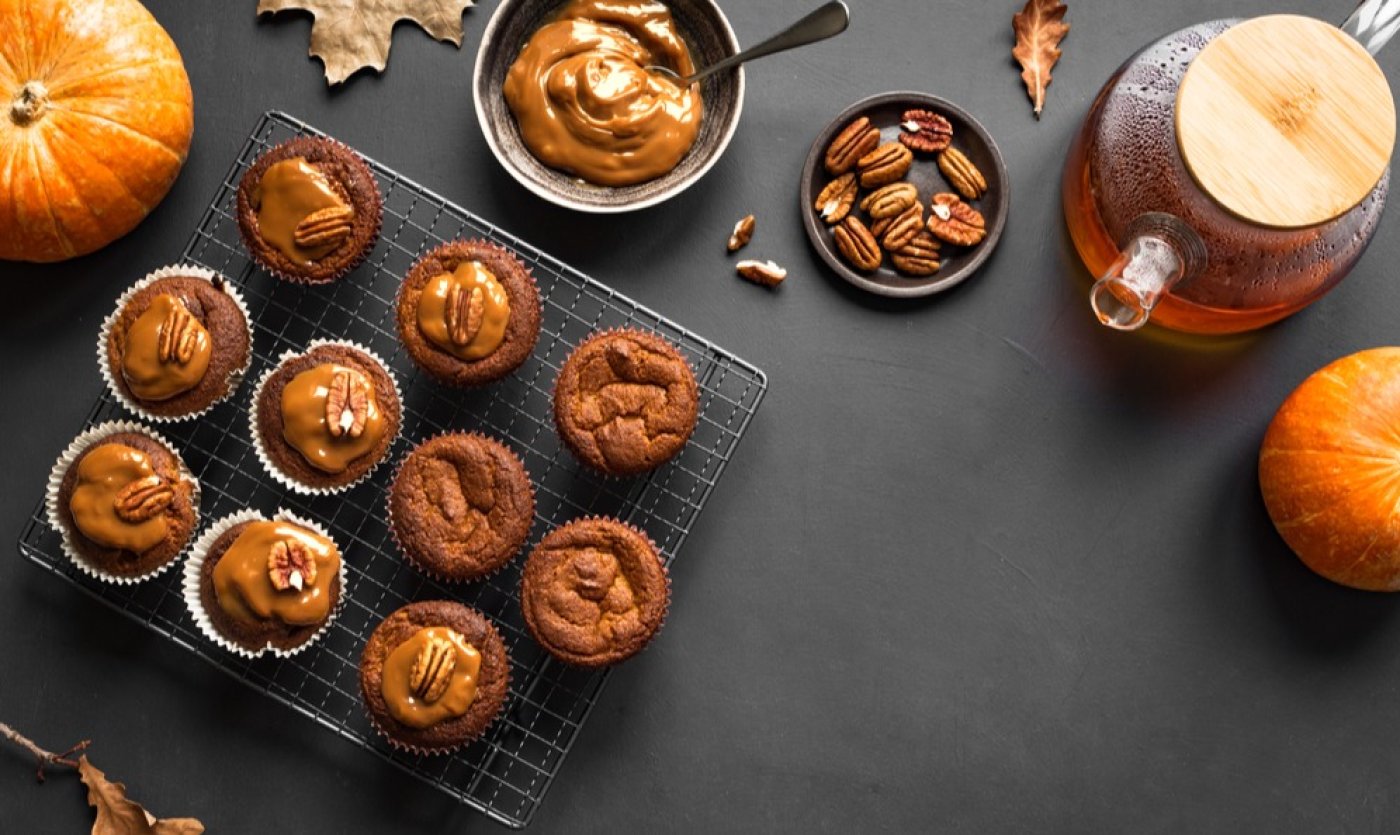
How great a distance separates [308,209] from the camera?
3.77 metres

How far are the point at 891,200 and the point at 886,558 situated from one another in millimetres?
1149

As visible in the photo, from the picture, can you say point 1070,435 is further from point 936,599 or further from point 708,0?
point 708,0

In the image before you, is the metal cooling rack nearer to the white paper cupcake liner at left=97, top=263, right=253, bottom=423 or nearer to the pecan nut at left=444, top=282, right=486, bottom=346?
the white paper cupcake liner at left=97, top=263, right=253, bottom=423

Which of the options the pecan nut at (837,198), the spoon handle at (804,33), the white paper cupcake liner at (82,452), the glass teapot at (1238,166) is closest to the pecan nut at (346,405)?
the white paper cupcake liner at (82,452)

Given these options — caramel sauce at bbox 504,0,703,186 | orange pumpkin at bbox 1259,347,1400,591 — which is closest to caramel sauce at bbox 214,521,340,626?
caramel sauce at bbox 504,0,703,186

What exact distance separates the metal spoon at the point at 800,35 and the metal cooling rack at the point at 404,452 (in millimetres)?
772

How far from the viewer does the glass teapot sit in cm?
328

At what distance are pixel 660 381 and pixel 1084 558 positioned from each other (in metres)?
1.50

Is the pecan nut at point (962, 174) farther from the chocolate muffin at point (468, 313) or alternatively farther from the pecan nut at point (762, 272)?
the chocolate muffin at point (468, 313)

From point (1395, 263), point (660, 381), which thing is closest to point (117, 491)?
point (660, 381)

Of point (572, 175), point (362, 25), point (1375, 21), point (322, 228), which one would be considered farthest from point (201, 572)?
point (1375, 21)

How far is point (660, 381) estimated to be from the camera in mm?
3764

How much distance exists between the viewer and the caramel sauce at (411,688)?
142 inches

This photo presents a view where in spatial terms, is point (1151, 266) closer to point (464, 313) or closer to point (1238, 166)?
point (1238, 166)
